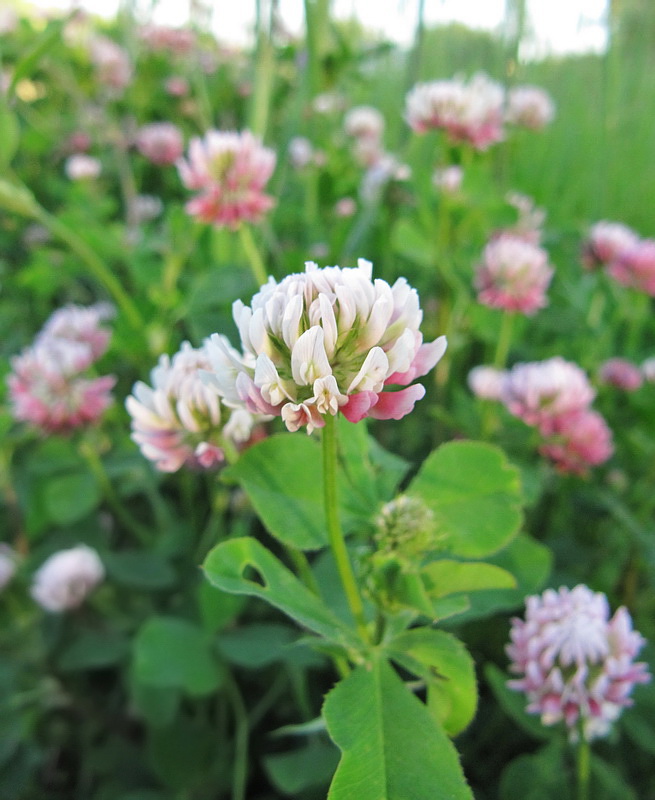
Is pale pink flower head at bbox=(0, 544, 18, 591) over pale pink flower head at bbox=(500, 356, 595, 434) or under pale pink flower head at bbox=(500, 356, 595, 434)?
under

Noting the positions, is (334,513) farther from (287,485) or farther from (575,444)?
(575,444)

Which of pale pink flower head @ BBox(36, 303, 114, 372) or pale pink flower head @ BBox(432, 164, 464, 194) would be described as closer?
pale pink flower head @ BBox(36, 303, 114, 372)

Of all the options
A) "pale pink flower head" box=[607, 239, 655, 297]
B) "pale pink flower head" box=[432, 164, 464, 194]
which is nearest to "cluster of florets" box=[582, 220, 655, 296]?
"pale pink flower head" box=[607, 239, 655, 297]

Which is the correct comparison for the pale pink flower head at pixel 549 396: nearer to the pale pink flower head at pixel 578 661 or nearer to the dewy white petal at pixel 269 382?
the pale pink flower head at pixel 578 661

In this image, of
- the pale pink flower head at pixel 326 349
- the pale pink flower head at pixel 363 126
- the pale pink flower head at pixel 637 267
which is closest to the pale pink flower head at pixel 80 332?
the pale pink flower head at pixel 326 349

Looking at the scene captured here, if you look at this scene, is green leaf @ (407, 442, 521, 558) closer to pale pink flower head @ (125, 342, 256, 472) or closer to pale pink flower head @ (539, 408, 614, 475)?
pale pink flower head @ (125, 342, 256, 472)
